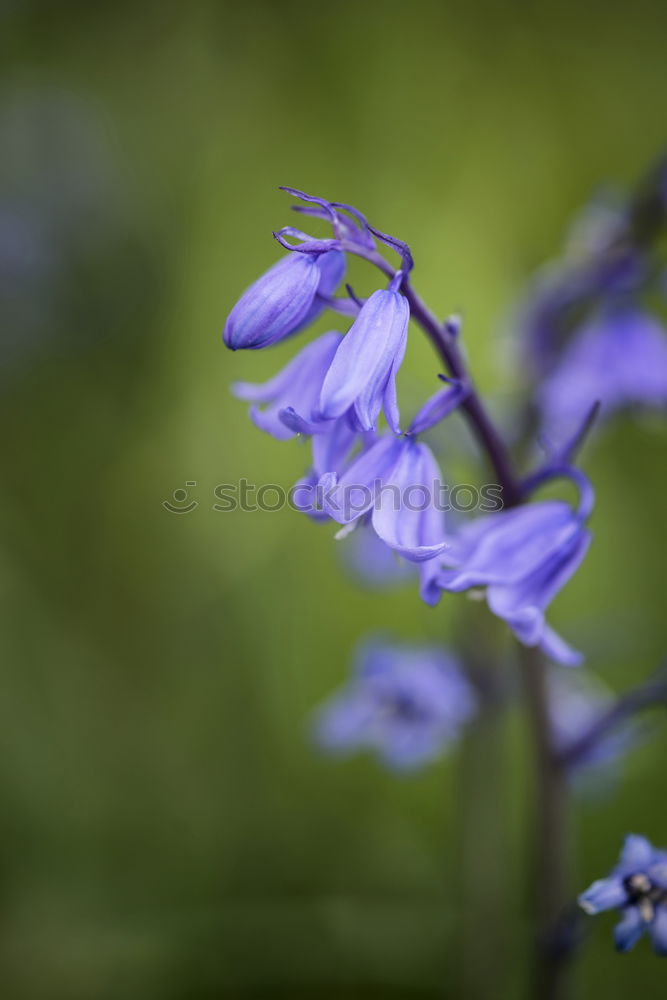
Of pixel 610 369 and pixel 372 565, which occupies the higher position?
pixel 610 369

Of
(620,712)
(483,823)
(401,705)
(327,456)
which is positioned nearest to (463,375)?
(327,456)

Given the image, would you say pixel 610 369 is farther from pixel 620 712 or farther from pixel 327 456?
pixel 327 456

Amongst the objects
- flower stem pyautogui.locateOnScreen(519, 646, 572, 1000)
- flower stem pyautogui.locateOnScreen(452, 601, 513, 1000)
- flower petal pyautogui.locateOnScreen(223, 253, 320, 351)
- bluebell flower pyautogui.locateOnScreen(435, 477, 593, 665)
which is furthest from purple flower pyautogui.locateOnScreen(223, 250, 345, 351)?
flower stem pyautogui.locateOnScreen(452, 601, 513, 1000)

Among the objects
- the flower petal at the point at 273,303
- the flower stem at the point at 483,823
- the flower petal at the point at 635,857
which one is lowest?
the flower stem at the point at 483,823

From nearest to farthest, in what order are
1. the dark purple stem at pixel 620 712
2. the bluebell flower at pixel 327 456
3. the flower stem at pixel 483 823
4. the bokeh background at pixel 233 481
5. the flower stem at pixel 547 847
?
the bluebell flower at pixel 327 456 → the dark purple stem at pixel 620 712 → the flower stem at pixel 547 847 → the flower stem at pixel 483 823 → the bokeh background at pixel 233 481

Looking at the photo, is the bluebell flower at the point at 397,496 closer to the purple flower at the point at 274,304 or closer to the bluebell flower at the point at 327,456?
the bluebell flower at the point at 327,456

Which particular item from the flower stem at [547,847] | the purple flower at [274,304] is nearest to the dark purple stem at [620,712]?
the flower stem at [547,847]

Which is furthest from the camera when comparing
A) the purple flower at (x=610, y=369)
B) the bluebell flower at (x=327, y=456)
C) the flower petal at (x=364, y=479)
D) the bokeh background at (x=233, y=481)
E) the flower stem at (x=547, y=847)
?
the bokeh background at (x=233, y=481)
